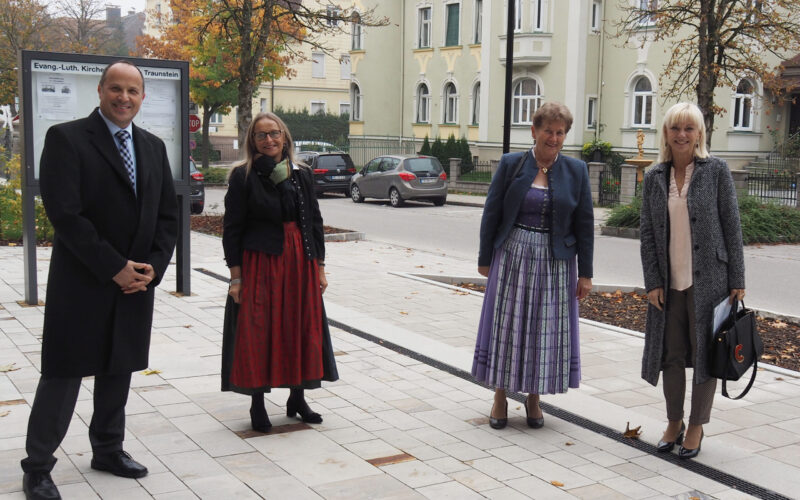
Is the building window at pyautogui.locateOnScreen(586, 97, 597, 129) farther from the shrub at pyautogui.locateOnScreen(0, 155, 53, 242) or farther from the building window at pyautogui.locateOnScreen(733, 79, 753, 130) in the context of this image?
the shrub at pyautogui.locateOnScreen(0, 155, 53, 242)

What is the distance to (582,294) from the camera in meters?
5.36

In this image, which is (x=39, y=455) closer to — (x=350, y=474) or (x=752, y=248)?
(x=350, y=474)

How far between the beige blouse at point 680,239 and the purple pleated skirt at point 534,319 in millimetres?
617

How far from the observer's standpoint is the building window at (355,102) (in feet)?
148

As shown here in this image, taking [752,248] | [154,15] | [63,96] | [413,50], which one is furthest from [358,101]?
[63,96]

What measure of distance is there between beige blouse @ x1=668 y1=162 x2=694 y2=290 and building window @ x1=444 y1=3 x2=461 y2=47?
36.5 meters

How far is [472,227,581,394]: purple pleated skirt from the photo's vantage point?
5246mm

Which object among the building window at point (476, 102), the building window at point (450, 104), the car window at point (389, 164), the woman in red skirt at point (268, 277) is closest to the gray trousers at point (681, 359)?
the woman in red skirt at point (268, 277)

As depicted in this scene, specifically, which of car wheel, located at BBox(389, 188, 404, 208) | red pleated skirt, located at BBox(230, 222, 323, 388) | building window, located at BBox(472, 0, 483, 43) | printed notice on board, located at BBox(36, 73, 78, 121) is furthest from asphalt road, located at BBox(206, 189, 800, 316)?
building window, located at BBox(472, 0, 483, 43)

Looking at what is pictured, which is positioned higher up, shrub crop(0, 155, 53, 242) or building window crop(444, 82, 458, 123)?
building window crop(444, 82, 458, 123)

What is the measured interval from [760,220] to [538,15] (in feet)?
59.8

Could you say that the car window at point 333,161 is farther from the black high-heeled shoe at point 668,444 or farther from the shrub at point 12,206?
the black high-heeled shoe at point 668,444

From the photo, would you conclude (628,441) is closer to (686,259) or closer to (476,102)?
(686,259)

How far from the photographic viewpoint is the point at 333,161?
30.5 meters
